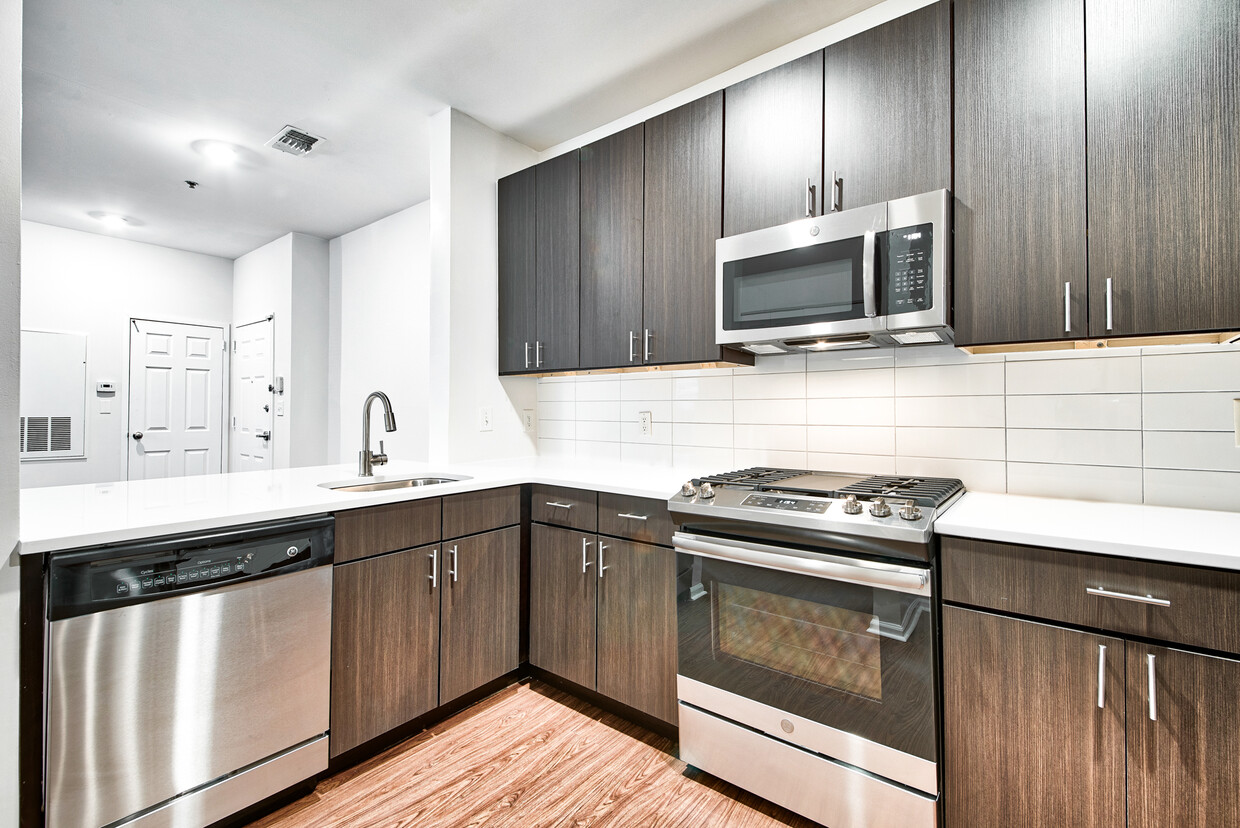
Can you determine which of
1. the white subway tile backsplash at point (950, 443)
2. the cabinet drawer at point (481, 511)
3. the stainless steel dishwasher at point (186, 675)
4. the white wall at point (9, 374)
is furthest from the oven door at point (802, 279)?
the white wall at point (9, 374)

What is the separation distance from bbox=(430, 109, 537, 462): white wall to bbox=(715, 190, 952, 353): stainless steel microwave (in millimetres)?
1346

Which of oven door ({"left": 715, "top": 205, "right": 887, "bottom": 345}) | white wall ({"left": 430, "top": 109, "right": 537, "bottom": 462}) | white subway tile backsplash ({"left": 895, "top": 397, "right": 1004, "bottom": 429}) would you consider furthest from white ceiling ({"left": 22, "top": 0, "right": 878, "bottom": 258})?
white subway tile backsplash ({"left": 895, "top": 397, "right": 1004, "bottom": 429})

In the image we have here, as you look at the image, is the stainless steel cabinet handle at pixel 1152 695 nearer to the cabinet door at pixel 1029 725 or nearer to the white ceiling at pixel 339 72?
the cabinet door at pixel 1029 725

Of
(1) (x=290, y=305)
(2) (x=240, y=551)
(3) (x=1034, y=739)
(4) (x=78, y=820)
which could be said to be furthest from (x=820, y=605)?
(1) (x=290, y=305)

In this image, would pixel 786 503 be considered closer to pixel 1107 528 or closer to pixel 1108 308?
pixel 1107 528

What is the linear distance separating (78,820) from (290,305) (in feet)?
13.3

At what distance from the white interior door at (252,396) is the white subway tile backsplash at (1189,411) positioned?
552 centimetres

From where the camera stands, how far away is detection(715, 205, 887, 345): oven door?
172 cm

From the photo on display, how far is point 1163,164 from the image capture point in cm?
137

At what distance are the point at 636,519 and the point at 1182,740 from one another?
144 centimetres

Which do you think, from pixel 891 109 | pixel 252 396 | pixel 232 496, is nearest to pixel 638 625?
pixel 232 496

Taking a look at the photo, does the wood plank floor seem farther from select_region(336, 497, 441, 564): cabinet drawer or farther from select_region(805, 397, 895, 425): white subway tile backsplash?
select_region(805, 397, 895, 425): white subway tile backsplash

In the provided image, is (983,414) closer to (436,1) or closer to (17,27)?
(436,1)

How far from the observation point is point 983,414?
1854 mm
